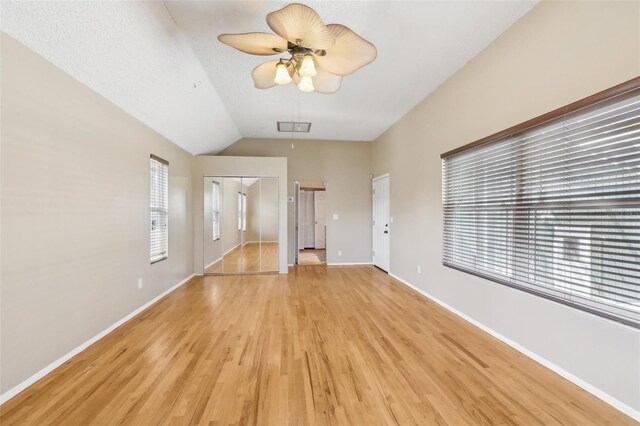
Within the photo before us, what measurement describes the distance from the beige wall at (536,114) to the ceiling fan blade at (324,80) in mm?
1641

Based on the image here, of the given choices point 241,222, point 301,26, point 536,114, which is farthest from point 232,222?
point 536,114

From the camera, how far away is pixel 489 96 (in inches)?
114

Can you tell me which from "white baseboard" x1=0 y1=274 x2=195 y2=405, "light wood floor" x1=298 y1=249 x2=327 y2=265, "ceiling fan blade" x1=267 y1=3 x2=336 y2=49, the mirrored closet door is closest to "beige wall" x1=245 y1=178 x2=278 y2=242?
the mirrored closet door

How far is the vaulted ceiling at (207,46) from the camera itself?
211cm

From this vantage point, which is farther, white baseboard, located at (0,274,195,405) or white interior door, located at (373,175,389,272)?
white interior door, located at (373,175,389,272)

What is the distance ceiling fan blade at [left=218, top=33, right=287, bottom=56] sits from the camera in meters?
2.00

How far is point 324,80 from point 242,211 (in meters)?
3.81

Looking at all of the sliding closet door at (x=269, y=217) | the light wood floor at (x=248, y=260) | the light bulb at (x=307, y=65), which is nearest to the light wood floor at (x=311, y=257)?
the light wood floor at (x=248, y=260)

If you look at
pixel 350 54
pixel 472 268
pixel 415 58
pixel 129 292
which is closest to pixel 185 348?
pixel 129 292

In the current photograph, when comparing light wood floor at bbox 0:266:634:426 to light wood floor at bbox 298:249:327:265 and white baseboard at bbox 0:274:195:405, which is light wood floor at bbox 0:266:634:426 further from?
light wood floor at bbox 298:249:327:265

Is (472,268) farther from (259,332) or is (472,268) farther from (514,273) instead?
(259,332)

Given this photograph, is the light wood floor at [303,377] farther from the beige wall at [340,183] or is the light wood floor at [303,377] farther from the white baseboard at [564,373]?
the beige wall at [340,183]

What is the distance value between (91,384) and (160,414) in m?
0.77

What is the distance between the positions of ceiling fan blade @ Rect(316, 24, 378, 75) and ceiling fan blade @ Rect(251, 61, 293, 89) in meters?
0.35
